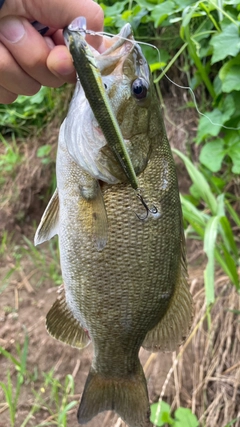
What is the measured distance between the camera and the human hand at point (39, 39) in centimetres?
92

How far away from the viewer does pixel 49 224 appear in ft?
3.68

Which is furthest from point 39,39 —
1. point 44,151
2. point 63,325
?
point 44,151

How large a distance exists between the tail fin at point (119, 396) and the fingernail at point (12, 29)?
36.5 inches

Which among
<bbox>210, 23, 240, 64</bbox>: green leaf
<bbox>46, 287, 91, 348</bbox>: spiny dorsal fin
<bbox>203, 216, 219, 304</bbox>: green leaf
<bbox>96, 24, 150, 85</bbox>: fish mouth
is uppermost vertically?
<bbox>96, 24, 150, 85</bbox>: fish mouth

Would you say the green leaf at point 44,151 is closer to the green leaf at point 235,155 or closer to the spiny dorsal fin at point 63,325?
the green leaf at point 235,155

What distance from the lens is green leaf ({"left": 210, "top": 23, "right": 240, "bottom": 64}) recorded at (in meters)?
1.79

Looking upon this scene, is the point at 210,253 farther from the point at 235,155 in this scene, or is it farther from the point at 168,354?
the point at 168,354

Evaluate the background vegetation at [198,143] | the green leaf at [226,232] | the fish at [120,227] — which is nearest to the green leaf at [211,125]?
the background vegetation at [198,143]

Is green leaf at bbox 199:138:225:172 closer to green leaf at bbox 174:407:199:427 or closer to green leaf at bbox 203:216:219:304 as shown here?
green leaf at bbox 203:216:219:304

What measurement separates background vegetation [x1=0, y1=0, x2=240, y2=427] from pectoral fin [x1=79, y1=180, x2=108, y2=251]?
0.50 meters

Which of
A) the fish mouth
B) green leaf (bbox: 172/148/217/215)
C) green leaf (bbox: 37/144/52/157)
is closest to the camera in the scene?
the fish mouth

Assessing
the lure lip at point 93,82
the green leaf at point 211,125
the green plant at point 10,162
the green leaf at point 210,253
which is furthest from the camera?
the green plant at point 10,162

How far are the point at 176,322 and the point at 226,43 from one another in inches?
50.7

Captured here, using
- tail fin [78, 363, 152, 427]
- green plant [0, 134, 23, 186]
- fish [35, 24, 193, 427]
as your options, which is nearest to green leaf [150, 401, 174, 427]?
tail fin [78, 363, 152, 427]
